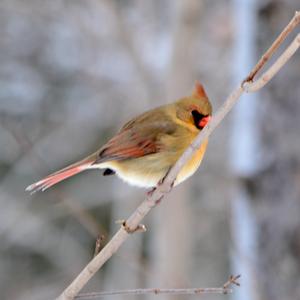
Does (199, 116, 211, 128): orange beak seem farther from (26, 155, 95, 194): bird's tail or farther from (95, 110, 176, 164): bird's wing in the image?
(26, 155, 95, 194): bird's tail

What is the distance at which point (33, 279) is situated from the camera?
727 centimetres

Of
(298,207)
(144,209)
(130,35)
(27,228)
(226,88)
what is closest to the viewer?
(144,209)

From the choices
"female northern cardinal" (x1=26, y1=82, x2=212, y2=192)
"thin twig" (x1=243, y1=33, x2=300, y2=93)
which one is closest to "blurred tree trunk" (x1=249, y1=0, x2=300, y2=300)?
"female northern cardinal" (x1=26, y1=82, x2=212, y2=192)

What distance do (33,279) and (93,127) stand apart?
1769mm

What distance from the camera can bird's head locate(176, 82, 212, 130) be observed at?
1.99 meters

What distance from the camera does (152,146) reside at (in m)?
2.18

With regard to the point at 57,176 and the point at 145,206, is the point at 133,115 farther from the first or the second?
the point at 145,206

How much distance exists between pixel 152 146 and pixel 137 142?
0.05 m

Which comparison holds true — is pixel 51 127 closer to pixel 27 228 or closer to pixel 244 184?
pixel 27 228

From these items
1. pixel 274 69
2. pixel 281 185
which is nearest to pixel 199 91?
pixel 274 69

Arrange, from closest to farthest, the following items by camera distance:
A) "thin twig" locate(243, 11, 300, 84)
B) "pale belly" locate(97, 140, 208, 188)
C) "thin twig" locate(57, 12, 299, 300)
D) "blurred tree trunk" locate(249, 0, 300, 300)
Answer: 1. "thin twig" locate(243, 11, 300, 84)
2. "thin twig" locate(57, 12, 299, 300)
3. "pale belly" locate(97, 140, 208, 188)
4. "blurred tree trunk" locate(249, 0, 300, 300)

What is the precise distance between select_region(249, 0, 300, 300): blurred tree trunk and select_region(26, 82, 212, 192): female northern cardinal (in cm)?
91

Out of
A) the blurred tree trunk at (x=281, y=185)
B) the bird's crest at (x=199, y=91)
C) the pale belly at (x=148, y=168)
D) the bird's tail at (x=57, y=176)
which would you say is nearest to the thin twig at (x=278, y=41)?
the bird's crest at (x=199, y=91)

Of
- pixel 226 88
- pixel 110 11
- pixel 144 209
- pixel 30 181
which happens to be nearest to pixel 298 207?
pixel 144 209
